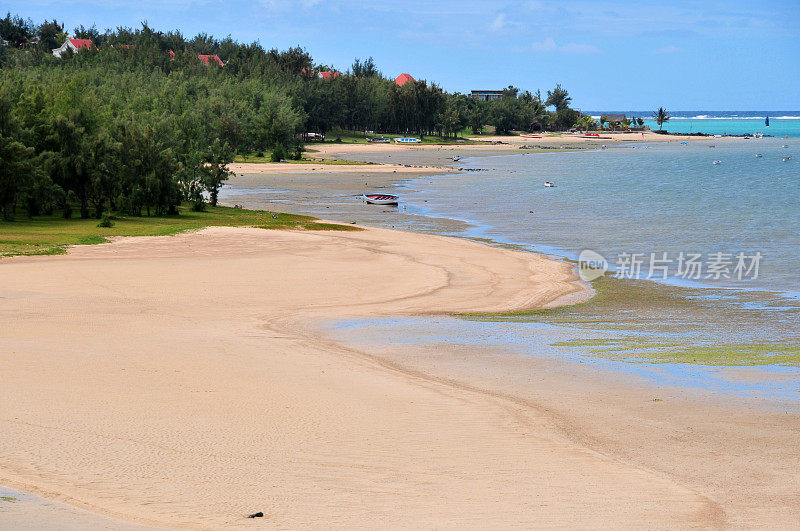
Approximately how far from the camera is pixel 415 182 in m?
88.4

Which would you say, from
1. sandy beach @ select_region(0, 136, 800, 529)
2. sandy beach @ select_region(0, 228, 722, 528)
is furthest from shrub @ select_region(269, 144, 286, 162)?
sandy beach @ select_region(0, 136, 800, 529)

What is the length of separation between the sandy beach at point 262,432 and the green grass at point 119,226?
11.0 m

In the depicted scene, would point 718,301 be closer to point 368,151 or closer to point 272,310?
point 272,310

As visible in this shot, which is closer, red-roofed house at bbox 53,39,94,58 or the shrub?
the shrub

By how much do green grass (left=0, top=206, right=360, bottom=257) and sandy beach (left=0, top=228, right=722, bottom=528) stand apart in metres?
11.0

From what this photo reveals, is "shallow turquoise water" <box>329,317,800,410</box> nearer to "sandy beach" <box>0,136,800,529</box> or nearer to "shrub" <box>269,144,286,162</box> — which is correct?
"sandy beach" <box>0,136,800,529</box>

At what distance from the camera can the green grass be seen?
3628 cm

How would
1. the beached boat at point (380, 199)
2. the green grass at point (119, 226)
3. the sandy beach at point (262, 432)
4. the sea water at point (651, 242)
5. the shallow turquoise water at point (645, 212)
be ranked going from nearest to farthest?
the sandy beach at point (262, 432) < the sea water at point (651, 242) < the green grass at point (119, 226) < the shallow turquoise water at point (645, 212) < the beached boat at point (380, 199)

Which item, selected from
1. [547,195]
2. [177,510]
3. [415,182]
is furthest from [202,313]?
[415,182]

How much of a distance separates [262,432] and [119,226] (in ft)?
112

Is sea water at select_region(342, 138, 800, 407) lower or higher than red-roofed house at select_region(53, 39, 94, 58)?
lower

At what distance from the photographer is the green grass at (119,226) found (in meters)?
36.3

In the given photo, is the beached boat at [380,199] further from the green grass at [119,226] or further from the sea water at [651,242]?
the green grass at [119,226]

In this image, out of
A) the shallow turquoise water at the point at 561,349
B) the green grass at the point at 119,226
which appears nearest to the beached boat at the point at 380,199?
the green grass at the point at 119,226
